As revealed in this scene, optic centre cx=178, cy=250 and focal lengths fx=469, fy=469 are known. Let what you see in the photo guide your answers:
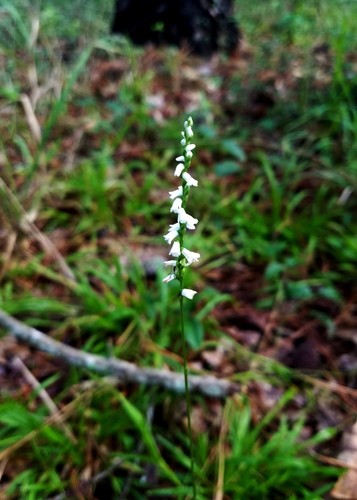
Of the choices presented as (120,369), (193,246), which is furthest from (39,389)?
(193,246)

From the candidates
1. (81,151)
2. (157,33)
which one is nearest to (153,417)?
(81,151)

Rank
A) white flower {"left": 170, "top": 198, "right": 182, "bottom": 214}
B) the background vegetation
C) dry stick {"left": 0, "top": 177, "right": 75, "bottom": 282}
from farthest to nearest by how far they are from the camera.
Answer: dry stick {"left": 0, "top": 177, "right": 75, "bottom": 282} < the background vegetation < white flower {"left": 170, "top": 198, "right": 182, "bottom": 214}

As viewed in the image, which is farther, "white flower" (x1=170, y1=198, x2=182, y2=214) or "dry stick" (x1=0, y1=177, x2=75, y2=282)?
"dry stick" (x1=0, y1=177, x2=75, y2=282)

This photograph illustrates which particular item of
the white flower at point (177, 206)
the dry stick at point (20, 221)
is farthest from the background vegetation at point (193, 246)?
the white flower at point (177, 206)

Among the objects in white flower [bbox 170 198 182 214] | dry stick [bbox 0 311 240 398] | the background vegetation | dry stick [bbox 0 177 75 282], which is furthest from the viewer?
dry stick [bbox 0 177 75 282]

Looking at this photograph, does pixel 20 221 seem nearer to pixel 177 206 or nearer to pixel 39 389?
pixel 39 389

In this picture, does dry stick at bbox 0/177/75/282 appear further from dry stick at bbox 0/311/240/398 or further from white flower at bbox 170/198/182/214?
white flower at bbox 170/198/182/214

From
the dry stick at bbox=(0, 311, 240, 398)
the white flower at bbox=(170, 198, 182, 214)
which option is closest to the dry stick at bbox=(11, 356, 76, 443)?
the dry stick at bbox=(0, 311, 240, 398)
